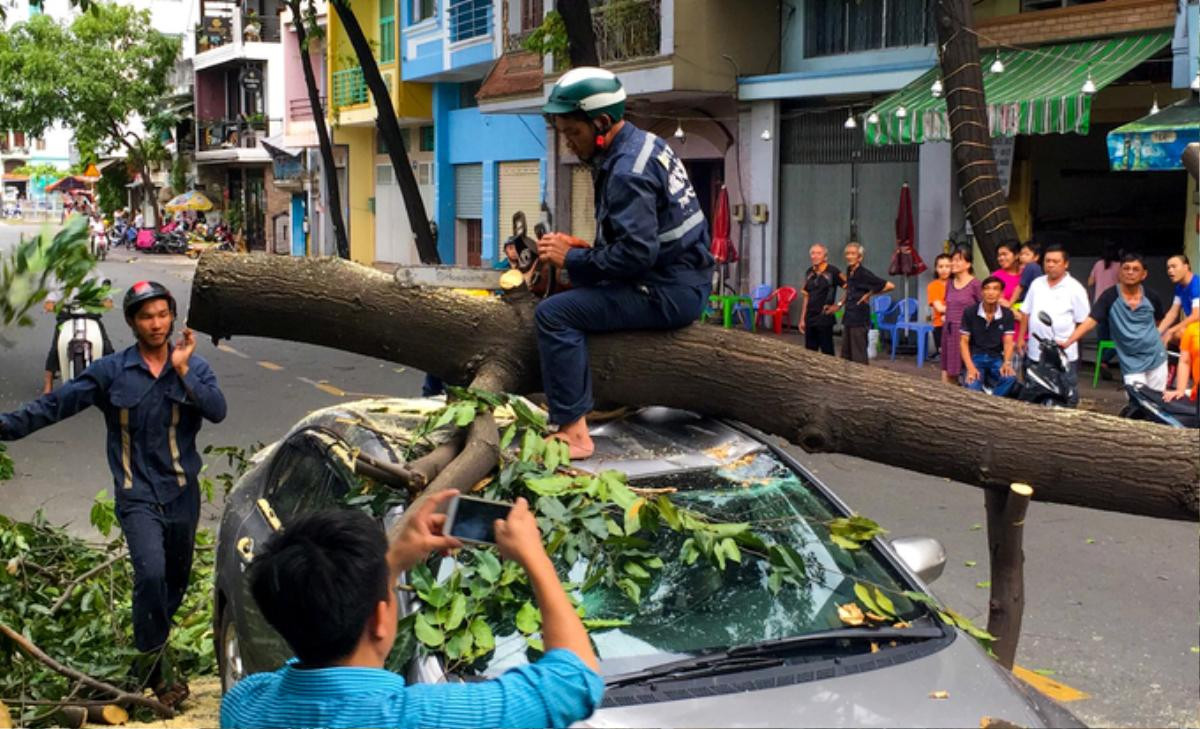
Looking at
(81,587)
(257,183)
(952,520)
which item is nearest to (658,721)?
(81,587)

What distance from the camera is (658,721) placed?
10.3 feet

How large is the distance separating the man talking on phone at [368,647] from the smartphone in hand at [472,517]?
0.03m

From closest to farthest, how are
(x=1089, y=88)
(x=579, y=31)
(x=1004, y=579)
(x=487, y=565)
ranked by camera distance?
(x=487, y=565)
(x=1004, y=579)
(x=579, y=31)
(x=1089, y=88)

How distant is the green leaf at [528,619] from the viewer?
3438 mm

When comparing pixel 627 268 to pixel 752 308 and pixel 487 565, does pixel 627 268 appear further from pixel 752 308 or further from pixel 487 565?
pixel 752 308

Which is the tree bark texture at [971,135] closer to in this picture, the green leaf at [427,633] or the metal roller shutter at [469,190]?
the green leaf at [427,633]

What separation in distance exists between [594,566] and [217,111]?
48711 mm

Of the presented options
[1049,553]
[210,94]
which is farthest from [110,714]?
[210,94]

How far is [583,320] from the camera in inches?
180

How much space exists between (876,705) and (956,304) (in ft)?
33.1

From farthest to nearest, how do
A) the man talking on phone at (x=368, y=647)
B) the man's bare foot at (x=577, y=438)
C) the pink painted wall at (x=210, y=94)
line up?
the pink painted wall at (x=210, y=94)
the man's bare foot at (x=577, y=438)
the man talking on phone at (x=368, y=647)

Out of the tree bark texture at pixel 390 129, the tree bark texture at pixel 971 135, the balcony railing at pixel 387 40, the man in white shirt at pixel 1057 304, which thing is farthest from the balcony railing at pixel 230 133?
the man in white shirt at pixel 1057 304

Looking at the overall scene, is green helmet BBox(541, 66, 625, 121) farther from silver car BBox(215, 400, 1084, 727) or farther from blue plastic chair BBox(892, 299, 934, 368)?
blue plastic chair BBox(892, 299, 934, 368)

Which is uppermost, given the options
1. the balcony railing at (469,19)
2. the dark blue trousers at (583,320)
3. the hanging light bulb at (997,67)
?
the balcony railing at (469,19)
